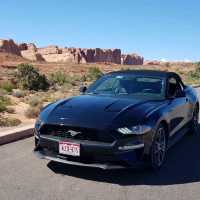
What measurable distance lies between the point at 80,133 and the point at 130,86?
2099mm

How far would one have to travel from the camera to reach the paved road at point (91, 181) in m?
5.00

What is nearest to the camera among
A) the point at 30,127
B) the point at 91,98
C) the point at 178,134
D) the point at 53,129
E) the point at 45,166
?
the point at 53,129

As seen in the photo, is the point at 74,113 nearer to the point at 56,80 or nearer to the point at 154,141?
the point at 154,141

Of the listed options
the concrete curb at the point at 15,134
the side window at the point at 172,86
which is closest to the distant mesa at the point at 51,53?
the concrete curb at the point at 15,134

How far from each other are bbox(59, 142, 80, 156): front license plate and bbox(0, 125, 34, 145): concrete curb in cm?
250

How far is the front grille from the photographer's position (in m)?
5.43

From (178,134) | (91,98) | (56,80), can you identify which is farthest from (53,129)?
(56,80)

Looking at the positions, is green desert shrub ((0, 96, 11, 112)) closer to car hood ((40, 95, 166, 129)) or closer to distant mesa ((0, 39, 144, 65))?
car hood ((40, 95, 166, 129))

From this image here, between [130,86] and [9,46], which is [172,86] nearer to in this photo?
[130,86]

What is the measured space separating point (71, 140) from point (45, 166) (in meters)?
0.91

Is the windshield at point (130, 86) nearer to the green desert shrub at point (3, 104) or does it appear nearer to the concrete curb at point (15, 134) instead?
the concrete curb at point (15, 134)

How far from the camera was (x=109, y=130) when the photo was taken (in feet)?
17.8

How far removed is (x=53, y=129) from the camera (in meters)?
5.78

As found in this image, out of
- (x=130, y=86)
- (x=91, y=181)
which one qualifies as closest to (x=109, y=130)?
(x=91, y=181)
